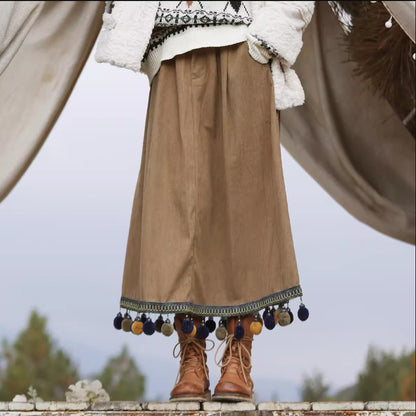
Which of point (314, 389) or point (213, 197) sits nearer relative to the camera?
point (213, 197)

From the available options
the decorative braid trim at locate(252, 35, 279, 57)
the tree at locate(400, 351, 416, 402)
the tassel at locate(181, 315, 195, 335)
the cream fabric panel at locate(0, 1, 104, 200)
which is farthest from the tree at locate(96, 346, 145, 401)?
the decorative braid trim at locate(252, 35, 279, 57)

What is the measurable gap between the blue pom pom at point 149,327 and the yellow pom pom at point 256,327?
19 cm

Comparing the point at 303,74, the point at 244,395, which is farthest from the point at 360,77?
the point at 244,395

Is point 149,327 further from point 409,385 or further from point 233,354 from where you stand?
point 409,385

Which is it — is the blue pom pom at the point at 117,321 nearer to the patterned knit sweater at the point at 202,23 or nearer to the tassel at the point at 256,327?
the tassel at the point at 256,327

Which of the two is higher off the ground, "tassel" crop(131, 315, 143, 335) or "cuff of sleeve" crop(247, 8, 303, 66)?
"cuff of sleeve" crop(247, 8, 303, 66)

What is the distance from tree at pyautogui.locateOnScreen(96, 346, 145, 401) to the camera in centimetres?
307

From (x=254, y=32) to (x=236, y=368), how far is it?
653 millimetres

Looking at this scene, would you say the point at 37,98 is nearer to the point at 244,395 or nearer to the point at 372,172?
the point at 244,395

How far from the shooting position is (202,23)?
171cm

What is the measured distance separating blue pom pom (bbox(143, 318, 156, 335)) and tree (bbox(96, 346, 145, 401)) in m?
1.46

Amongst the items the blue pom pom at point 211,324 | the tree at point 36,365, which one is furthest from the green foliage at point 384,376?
the blue pom pom at point 211,324

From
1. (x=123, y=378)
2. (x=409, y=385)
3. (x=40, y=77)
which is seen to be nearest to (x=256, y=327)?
(x=40, y=77)

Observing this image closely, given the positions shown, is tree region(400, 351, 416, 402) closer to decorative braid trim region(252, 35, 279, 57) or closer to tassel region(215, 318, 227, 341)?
tassel region(215, 318, 227, 341)
